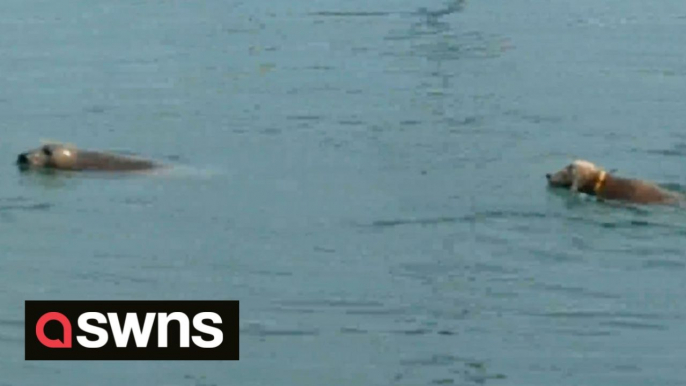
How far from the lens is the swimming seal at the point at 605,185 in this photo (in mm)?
18844

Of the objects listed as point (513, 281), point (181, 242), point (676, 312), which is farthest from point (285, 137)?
point (676, 312)

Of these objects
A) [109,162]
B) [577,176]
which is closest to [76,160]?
[109,162]

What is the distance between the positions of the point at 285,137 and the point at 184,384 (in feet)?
29.8

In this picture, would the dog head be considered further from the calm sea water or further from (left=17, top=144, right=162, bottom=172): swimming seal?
(left=17, top=144, right=162, bottom=172): swimming seal

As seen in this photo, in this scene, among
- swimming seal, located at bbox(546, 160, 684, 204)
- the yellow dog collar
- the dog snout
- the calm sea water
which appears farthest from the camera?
the dog snout

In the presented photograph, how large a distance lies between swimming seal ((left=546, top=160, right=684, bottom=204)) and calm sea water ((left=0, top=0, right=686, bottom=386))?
232 millimetres

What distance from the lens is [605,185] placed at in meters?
19.3

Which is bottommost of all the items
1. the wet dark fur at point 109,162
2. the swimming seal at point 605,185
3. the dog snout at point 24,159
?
the swimming seal at point 605,185

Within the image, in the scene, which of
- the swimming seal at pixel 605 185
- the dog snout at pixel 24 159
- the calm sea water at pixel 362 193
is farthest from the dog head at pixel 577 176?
the dog snout at pixel 24 159

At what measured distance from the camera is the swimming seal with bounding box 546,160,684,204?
1884cm

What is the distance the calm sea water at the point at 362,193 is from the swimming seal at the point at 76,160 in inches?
12.3

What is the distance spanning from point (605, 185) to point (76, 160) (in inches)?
229

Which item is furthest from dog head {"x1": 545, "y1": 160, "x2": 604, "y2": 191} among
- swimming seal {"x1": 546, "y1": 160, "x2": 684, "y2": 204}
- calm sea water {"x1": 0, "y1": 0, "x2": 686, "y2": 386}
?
calm sea water {"x1": 0, "y1": 0, "x2": 686, "y2": 386}

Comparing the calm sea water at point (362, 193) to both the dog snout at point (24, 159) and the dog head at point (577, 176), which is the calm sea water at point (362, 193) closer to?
the dog head at point (577, 176)
